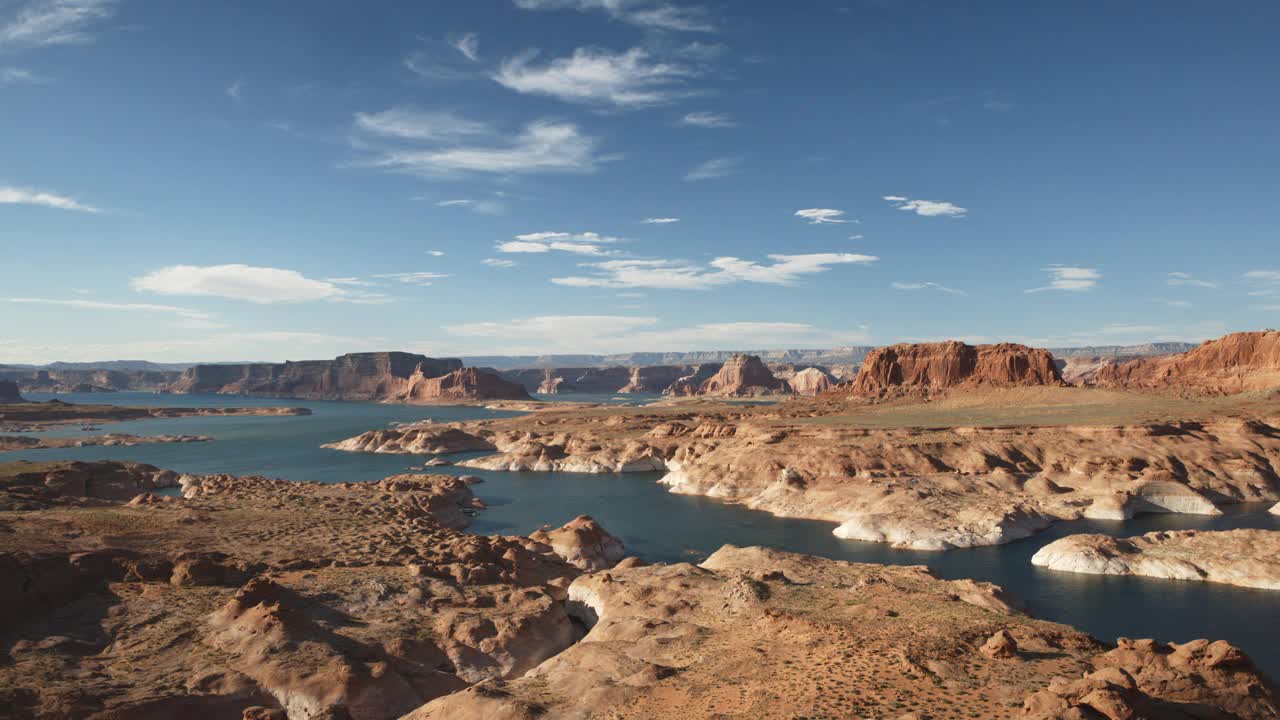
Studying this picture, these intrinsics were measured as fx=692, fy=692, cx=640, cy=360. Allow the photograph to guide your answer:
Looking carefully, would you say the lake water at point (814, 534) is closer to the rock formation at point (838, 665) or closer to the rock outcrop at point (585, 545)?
the rock outcrop at point (585, 545)

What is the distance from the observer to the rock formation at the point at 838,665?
22.1m

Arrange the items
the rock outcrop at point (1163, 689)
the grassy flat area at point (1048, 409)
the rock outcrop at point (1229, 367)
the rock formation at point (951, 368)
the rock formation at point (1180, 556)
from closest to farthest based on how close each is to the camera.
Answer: the rock outcrop at point (1163, 689) < the rock formation at point (1180, 556) < the grassy flat area at point (1048, 409) < the rock outcrop at point (1229, 367) < the rock formation at point (951, 368)

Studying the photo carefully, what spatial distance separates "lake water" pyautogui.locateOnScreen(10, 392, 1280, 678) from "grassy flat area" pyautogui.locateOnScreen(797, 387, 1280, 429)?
3132 cm

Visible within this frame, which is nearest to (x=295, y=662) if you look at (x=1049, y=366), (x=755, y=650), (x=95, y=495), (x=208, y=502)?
(x=755, y=650)

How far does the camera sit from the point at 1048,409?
382ft

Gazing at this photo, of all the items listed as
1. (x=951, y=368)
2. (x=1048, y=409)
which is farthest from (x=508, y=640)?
(x=951, y=368)

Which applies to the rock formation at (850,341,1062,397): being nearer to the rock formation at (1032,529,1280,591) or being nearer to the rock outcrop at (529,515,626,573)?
the rock formation at (1032,529,1280,591)

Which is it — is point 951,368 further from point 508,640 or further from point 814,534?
point 508,640

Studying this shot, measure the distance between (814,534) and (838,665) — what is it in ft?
132

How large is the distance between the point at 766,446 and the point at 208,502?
6311 centimetres

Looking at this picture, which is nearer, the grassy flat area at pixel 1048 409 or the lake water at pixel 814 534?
the lake water at pixel 814 534

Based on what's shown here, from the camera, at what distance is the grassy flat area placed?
9725 cm

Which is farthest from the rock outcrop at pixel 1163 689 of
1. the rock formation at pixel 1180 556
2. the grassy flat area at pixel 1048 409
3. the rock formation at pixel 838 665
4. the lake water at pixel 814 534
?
the grassy flat area at pixel 1048 409

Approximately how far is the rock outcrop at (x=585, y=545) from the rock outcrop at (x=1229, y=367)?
133 meters
